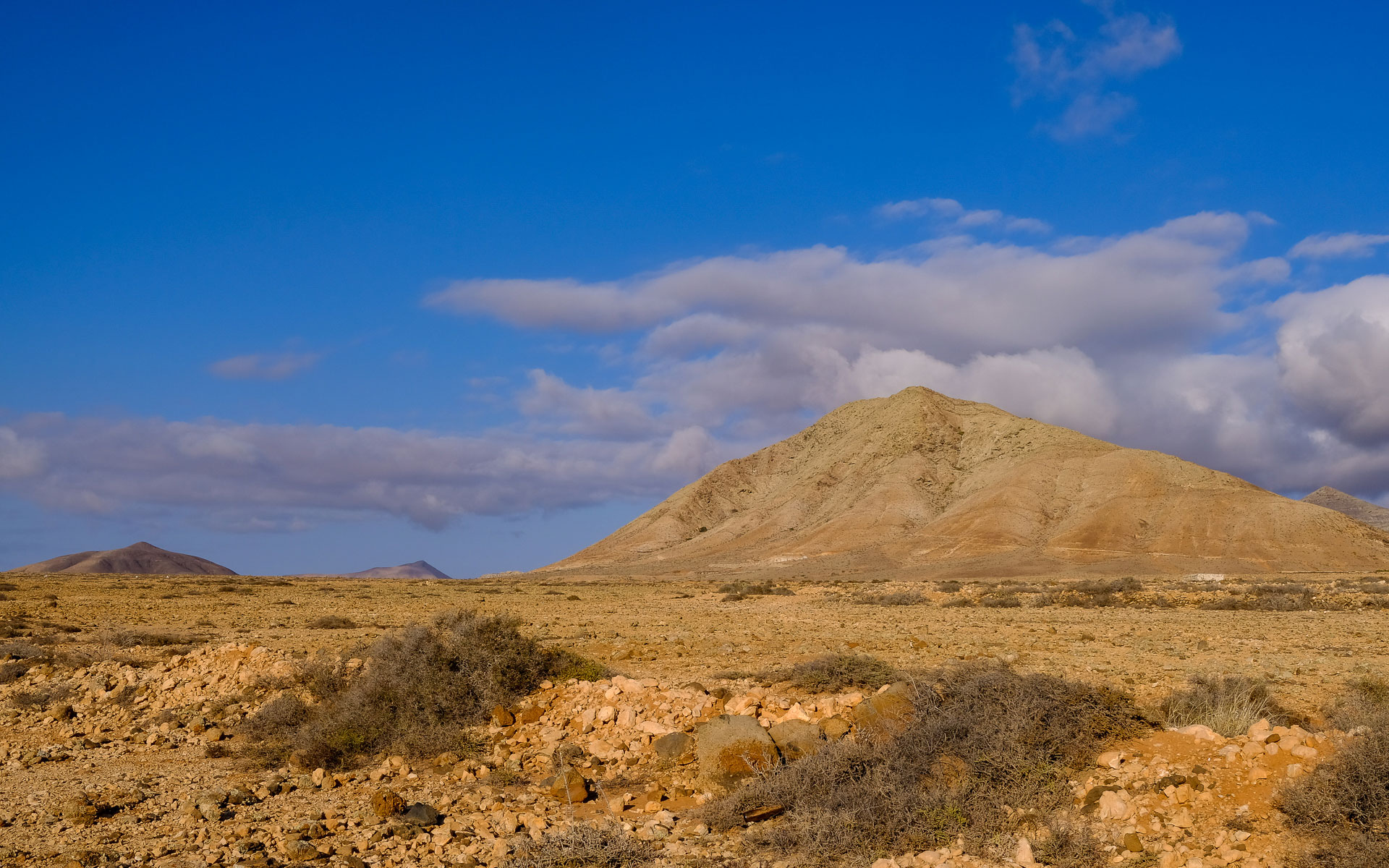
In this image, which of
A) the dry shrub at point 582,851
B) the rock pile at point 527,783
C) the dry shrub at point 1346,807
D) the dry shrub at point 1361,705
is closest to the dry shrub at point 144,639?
the rock pile at point 527,783

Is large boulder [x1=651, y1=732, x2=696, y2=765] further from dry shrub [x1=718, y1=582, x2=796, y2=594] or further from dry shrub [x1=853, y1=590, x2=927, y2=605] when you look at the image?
dry shrub [x1=718, y1=582, x2=796, y2=594]

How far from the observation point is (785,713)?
34.3 feet

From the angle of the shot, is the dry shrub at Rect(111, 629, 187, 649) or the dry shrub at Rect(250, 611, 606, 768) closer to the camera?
the dry shrub at Rect(250, 611, 606, 768)

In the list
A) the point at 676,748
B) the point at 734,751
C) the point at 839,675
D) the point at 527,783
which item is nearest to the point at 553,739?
the point at 527,783

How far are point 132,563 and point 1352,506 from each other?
233 m

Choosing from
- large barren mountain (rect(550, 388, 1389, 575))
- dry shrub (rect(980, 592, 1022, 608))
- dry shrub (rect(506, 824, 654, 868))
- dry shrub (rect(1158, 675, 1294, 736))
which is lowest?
dry shrub (rect(506, 824, 654, 868))

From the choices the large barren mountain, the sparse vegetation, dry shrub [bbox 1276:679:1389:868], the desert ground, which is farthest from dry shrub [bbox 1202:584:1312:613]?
the large barren mountain

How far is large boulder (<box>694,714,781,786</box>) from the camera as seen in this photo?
909 cm

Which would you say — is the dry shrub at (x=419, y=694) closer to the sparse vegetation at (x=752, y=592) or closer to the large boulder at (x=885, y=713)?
the large boulder at (x=885, y=713)

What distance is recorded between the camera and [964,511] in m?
93.5

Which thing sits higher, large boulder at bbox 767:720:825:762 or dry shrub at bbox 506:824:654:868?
large boulder at bbox 767:720:825:762

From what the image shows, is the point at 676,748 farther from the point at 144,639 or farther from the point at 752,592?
the point at 752,592

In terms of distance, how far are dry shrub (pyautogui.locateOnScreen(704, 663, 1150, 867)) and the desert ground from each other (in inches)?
8.4

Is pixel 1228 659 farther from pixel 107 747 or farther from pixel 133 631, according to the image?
pixel 133 631
